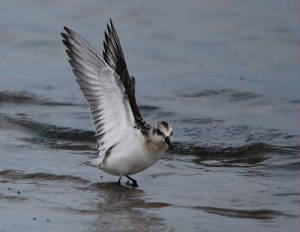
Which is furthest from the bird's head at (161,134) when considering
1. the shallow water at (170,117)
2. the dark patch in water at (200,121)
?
the dark patch in water at (200,121)

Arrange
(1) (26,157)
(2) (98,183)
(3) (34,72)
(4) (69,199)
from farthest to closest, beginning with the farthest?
(3) (34,72) < (1) (26,157) < (2) (98,183) < (4) (69,199)

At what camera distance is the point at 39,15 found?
637 inches

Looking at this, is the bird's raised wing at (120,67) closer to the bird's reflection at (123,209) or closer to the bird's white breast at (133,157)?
the bird's white breast at (133,157)

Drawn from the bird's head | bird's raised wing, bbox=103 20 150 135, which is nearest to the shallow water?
the bird's head

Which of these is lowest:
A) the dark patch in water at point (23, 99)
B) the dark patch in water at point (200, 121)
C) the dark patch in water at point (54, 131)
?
the dark patch in water at point (54, 131)

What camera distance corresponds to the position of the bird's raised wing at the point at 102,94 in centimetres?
777

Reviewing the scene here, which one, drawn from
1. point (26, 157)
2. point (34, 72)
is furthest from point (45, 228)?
point (34, 72)

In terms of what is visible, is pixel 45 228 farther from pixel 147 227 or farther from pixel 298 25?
pixel 298 25

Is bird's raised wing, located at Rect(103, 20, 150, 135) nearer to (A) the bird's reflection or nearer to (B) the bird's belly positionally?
(B) the bird's belly

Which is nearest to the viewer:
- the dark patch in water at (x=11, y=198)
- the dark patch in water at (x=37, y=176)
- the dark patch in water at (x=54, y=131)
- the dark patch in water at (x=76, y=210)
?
the dark patch in water at (x=76, y=210)

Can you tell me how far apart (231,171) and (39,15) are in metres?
8.41

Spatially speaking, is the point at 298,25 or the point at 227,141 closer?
the point at 227,141

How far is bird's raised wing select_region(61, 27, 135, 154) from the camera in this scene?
777cm

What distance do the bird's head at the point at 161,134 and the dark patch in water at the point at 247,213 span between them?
38.1 inches
